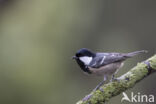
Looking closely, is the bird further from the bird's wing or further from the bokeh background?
the bokeh background

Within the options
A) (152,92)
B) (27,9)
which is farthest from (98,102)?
(27,9)

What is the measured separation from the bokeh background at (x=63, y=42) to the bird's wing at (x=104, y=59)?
339 centimetres

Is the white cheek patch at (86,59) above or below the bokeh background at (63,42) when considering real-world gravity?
below

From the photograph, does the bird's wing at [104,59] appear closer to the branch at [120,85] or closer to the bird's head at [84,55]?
the bird's head at [84,55]

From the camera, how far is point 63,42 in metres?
8.24

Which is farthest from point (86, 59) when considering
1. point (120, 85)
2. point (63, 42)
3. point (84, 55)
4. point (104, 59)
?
point (63, 42)

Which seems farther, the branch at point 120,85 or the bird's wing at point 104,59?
the bird's wing at point 104,59

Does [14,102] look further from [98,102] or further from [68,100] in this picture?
[98,102]

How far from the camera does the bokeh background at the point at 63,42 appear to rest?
7762 mm

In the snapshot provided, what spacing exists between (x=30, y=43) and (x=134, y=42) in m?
2.29

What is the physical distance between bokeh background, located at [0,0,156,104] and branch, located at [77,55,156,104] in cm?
378

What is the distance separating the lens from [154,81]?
7.39m

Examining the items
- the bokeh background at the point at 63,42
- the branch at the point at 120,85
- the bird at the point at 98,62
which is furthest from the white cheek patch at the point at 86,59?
the bokeh background at the point at 63,42

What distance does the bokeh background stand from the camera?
25.5 feet
